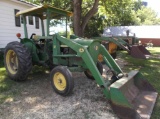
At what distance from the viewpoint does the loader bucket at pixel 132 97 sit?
3.48m

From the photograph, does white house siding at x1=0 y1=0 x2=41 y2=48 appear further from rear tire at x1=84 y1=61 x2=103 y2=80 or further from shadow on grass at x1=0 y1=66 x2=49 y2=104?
rear tire at x1=84 y1=61 x2=103 y2=80

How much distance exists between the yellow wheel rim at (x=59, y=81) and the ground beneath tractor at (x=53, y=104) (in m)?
0.23

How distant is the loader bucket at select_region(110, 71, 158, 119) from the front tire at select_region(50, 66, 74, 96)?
1.10 metres

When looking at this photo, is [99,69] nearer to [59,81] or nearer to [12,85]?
[59,81]

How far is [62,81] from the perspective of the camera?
4.62 metres

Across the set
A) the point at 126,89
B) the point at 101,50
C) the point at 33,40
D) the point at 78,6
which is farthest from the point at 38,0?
the point at 126,89

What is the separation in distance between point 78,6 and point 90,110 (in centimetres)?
926

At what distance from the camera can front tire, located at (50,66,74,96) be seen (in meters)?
4.45

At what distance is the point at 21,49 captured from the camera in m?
5.44

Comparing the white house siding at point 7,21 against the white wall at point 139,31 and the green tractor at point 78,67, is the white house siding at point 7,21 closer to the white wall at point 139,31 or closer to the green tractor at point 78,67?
the green tractor at point 78,67

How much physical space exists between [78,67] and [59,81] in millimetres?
796

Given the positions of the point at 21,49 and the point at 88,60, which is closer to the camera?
the point at 88,60

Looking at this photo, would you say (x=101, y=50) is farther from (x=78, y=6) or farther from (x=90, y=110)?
(x=78, y=6)

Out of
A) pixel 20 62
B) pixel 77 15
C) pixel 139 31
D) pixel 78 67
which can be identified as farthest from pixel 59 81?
pixel 139 31
